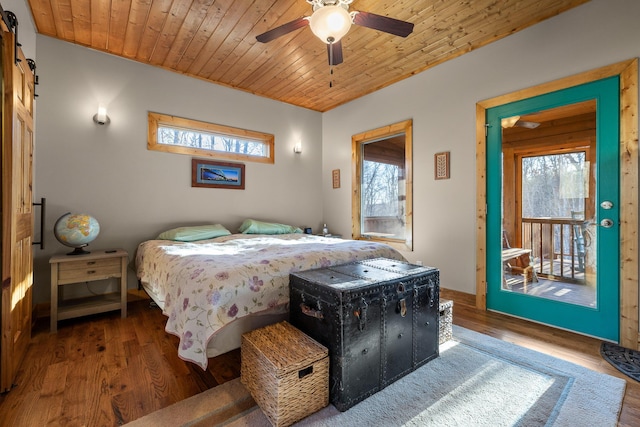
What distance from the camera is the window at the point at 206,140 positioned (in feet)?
11.5

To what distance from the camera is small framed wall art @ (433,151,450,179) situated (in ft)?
10.9

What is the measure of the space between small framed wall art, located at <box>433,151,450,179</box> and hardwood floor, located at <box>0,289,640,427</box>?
1.56 meters

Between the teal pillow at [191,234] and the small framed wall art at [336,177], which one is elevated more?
the small framed wall art at [336,177]

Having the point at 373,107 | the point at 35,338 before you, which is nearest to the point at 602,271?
the point at 373,107

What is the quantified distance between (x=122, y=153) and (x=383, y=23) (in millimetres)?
3028

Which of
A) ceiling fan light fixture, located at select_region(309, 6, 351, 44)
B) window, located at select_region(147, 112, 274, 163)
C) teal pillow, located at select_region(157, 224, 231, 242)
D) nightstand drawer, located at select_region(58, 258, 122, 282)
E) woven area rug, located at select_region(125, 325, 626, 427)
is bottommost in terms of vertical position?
woven area rug, located at select_region(125, 325, 626, 427)

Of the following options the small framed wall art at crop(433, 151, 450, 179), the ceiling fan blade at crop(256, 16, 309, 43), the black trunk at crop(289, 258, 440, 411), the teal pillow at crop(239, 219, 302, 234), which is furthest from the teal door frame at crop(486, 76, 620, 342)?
the teal pillow at crop(239, 219, 302, 234)

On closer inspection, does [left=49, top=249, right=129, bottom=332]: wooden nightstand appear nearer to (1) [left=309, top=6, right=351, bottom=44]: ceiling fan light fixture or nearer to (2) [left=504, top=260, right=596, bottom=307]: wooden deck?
(1) [left=309, top=6, right=351, bottom=44]: ceiling fan light fixture

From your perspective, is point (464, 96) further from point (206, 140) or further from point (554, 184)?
point (206, 140)

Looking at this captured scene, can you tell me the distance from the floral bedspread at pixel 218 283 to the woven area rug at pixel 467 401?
265 mm

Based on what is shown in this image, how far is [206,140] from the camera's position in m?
3.89

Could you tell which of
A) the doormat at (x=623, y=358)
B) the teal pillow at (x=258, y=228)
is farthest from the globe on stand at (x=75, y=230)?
the doormat at (x=623, y=358)

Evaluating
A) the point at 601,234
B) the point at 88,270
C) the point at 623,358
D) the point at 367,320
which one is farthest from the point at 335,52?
the point at 623,358

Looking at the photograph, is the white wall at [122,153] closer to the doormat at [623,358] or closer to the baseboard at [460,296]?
the baseboard at [460,296]
